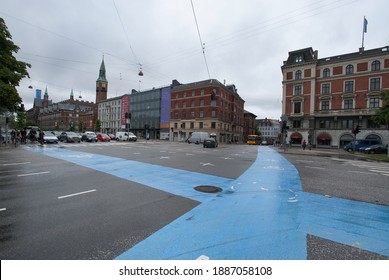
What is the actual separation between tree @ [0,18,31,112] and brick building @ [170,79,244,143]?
44358mm

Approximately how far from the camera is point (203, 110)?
199 ft

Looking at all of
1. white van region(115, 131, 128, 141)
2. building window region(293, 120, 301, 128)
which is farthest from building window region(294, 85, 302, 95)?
white van region(115, 131, 128, 141)

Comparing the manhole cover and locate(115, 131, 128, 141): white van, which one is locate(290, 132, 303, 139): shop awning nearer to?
locate(115, 131, 128, 141): white van

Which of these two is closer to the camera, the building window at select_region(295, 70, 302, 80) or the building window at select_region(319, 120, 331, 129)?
the building window at select_region(319, 120, 331, 129)

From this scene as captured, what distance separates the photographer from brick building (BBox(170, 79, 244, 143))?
194ft

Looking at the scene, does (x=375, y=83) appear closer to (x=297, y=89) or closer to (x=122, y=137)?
(x=297, y=89)

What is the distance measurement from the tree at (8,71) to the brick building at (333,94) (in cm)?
4366

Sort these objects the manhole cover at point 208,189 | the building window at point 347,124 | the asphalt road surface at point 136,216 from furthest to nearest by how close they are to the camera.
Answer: the building window at point 347,124, the manhole cover at point 208,189, the asphalt road surface at point 136,216

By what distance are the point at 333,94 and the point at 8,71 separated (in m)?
51.3

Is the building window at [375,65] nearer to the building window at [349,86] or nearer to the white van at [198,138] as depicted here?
the building window at [349,86]

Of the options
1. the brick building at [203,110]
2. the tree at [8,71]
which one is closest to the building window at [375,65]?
the brick building at [203,110]

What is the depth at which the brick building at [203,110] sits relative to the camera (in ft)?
194

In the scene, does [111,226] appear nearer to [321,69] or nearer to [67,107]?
[321,69]
